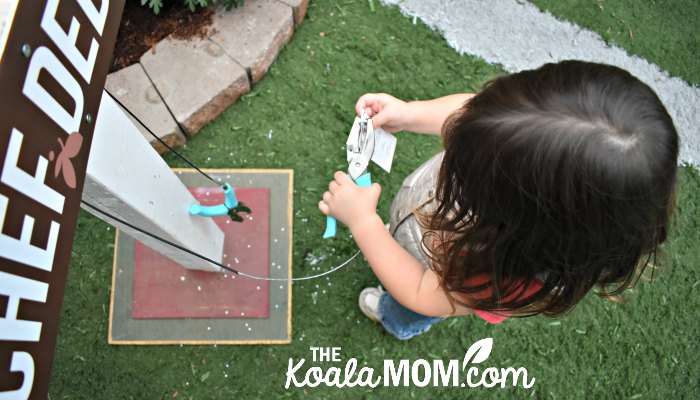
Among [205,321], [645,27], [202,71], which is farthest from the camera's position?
[645,27]

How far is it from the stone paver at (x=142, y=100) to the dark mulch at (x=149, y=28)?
11cm

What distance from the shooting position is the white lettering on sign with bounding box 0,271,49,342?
56cm

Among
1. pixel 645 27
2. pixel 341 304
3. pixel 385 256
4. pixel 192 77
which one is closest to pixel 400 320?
pixel 341 304

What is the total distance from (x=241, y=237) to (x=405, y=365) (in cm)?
76

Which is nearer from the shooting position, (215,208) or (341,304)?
(215,208)

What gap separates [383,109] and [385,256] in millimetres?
380

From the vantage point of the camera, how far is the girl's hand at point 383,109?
1.29 m

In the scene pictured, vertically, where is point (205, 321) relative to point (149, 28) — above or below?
below

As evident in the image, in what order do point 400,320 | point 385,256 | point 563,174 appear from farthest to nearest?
point 400,320
point 385,256
point 563,174

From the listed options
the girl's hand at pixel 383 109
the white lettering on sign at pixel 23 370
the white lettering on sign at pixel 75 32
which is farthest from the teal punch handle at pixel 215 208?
the white lettering on sign at pixel 23 370

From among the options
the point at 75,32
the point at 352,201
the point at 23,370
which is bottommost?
the point at 23,370

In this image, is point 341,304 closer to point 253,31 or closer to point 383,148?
point 383,148

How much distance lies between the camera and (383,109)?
1297 millimetres

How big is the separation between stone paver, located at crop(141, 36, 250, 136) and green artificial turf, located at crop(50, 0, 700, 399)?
11 cm
